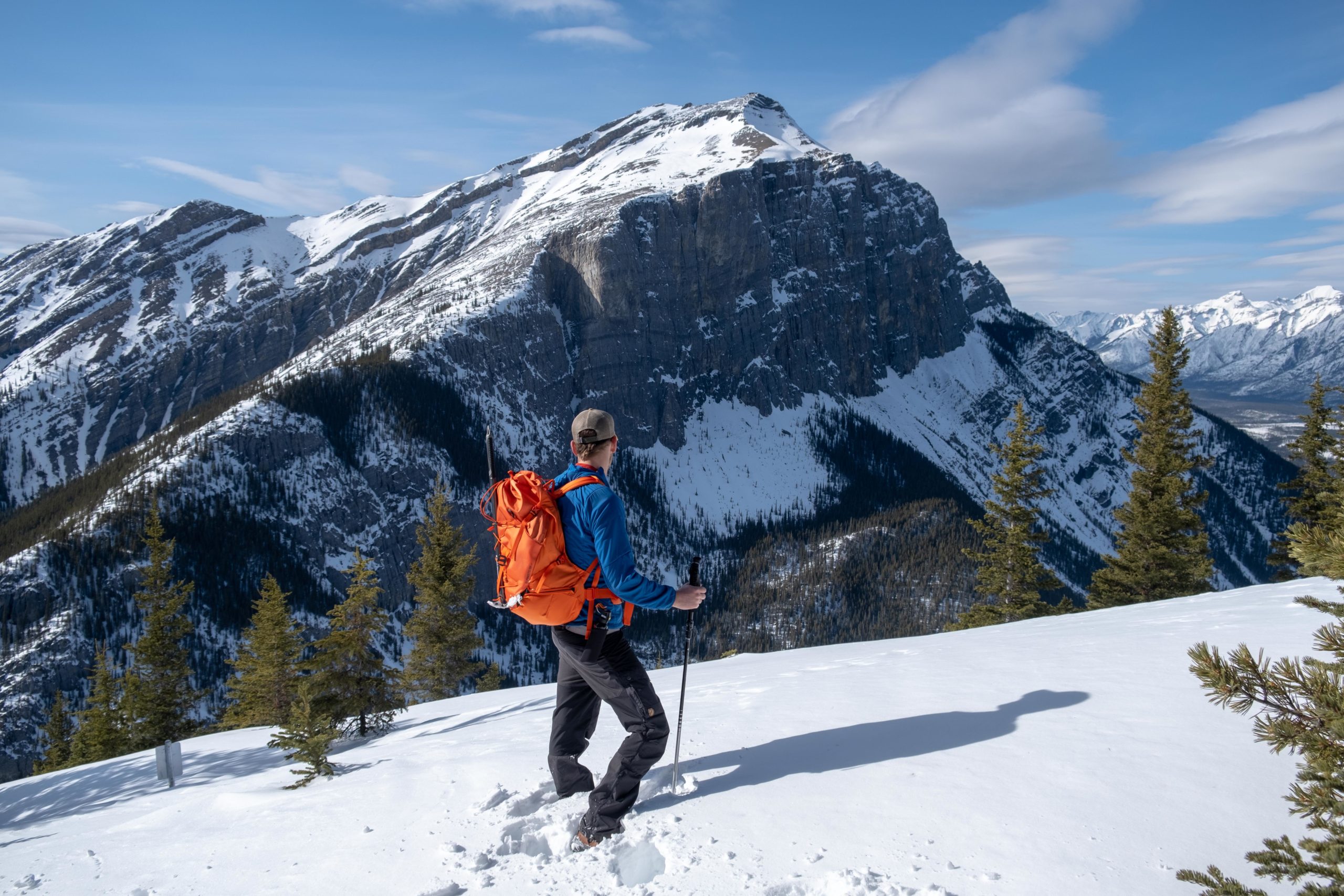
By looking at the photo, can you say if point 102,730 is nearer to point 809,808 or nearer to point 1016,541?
point 809,808

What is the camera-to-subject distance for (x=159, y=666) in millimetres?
28828

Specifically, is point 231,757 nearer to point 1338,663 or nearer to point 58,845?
point 58,845

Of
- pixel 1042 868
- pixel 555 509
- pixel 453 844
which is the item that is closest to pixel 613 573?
pixel 555 509

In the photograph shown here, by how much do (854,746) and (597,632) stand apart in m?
2.79

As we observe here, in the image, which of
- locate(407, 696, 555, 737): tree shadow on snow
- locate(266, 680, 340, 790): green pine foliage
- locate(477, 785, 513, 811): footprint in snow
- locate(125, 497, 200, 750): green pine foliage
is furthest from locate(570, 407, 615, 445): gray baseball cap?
locate(125, 497, 200, 750): green pine foliage

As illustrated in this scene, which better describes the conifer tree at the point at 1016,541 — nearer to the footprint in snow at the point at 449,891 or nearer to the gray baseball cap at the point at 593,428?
the gray baseball cap at the point at 593,428

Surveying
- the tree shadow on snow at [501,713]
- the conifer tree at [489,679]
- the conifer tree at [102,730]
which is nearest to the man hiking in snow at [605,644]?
the tree shadow on snow at [501,713]

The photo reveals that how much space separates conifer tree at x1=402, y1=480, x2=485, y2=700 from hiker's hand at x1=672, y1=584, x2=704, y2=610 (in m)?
21.5

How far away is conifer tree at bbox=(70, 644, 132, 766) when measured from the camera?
27531 mm

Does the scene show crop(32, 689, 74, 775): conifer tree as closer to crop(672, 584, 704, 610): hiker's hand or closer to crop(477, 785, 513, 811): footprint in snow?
crop(477, 785, 513, 811): footprint in snow

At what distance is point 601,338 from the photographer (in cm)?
19138

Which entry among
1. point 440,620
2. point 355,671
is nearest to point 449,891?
point 355,671

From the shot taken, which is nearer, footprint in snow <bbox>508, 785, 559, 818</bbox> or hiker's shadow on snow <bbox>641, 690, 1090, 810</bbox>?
footprint in snow <bbox>508, 785, 559, 818</bbox>

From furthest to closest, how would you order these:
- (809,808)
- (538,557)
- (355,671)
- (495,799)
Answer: (355,671) < (495,799) < (809,808) < (538,557)
